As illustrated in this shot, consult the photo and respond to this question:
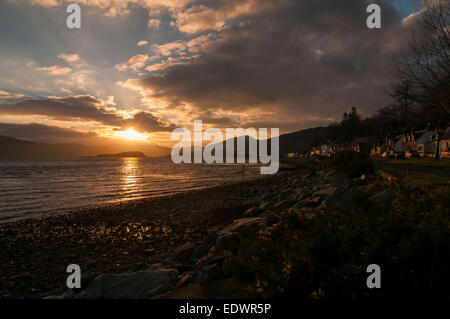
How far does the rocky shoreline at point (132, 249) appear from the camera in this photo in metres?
4.69

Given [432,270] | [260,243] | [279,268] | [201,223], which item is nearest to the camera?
[432,270]

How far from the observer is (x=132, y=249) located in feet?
29.2

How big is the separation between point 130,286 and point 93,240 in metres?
6.67

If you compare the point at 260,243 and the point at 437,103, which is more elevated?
the point at 437,103

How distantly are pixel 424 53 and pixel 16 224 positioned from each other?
2334cm

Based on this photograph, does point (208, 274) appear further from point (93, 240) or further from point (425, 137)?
point (425, 137)

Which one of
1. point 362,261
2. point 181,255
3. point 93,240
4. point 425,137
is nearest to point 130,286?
point 181,255

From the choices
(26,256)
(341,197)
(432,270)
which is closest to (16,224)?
(26,256)

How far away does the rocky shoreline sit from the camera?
15.4 feet

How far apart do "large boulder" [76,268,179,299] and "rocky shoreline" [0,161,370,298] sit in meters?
0.02

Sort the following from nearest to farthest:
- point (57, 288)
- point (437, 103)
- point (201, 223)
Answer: point (57, 288) → point (201, 223) → point (437, 103)
